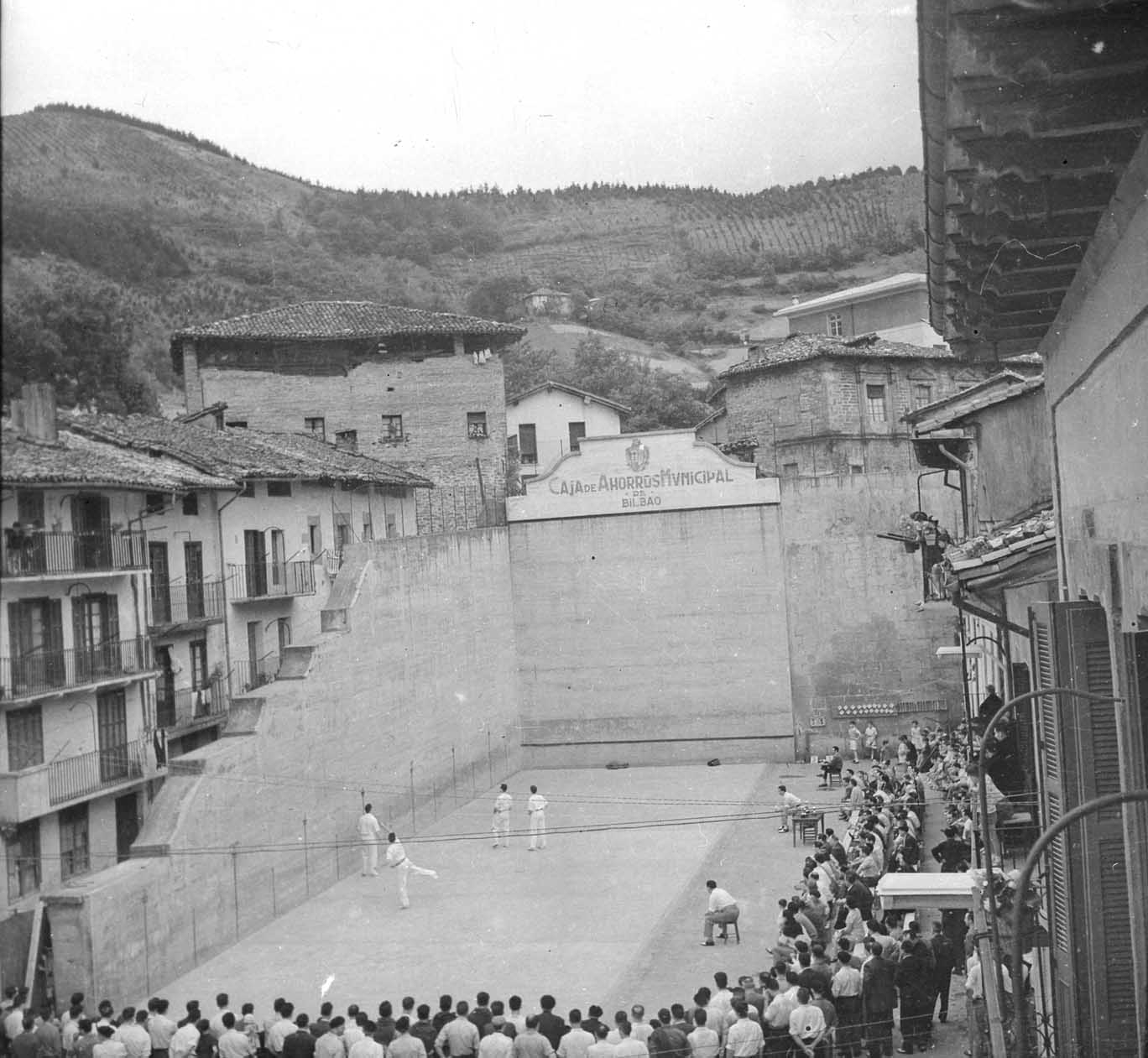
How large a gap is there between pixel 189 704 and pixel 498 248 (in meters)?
81.7

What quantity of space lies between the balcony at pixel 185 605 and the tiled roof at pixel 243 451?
219 centimetres

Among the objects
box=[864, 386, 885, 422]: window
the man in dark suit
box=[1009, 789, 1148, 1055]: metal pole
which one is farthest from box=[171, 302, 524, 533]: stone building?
box=[1009, 789, 1148, 1055]: metal pole

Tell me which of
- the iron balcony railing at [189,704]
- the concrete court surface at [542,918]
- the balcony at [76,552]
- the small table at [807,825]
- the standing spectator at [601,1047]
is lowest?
the concrete court surface at [542,918]

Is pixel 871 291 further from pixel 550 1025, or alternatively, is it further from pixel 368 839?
pixel 550 1025

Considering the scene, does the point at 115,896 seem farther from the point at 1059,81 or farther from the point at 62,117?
the point at 62,117

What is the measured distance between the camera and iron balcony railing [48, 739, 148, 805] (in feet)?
65.7

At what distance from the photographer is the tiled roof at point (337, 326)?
43.5m

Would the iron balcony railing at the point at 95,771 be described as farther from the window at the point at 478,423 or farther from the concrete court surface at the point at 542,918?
the window at the point at 478,423

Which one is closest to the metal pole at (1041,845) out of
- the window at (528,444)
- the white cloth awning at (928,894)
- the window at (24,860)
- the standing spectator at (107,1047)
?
the white cloth awning at (928,894)

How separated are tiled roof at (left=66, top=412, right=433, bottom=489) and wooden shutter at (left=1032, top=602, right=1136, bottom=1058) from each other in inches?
768

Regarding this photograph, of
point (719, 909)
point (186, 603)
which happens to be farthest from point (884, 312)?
point (719, 909)

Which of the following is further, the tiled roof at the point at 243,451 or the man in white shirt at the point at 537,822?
the tiled roof at the point at 243,451

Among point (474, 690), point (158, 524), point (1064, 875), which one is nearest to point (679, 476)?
point (474, 690)

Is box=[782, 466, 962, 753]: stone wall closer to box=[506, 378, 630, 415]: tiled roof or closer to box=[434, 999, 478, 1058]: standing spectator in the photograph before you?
box=[506, 378, 630, 415]: tiled roof
